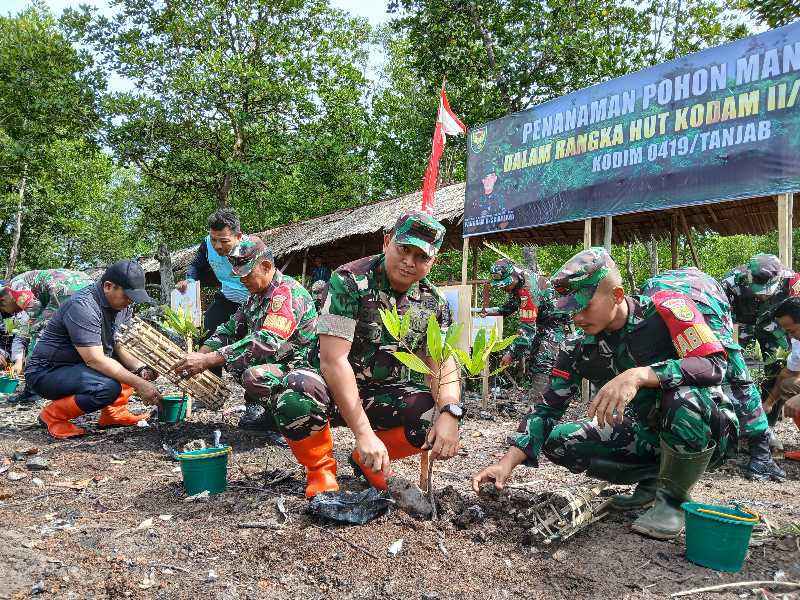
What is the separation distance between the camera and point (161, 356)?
4246 mm

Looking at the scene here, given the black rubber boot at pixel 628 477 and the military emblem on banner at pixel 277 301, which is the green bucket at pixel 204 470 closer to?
Result: the military emblem on banner at pixel 277 301

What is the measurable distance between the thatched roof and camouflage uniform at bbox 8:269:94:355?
5.37 m

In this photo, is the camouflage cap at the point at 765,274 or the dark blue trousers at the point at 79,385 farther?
the dark blue trousers at the point at 79,385

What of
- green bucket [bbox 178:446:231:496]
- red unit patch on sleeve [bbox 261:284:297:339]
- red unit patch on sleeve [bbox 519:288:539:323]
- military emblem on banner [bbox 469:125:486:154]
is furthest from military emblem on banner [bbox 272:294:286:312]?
military emblem on banner [bbox 469:125:486:154]

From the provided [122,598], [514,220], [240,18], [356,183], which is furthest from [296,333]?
[356,183]

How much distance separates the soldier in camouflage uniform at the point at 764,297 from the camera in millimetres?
4008

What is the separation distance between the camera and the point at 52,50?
56.2 ft

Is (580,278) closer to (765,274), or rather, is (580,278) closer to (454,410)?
(454,410)

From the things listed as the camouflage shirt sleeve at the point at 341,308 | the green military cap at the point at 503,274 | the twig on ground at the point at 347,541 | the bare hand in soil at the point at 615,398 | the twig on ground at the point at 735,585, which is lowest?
the twig on ground at the point at 347,541

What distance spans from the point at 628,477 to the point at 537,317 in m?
3.84

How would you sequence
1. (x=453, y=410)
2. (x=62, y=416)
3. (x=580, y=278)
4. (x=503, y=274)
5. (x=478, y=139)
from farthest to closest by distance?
(x=478, y=139) → (x=503, y=274) → (x=62, y=416) → (x=453, y=410) → (x=580, y=278)

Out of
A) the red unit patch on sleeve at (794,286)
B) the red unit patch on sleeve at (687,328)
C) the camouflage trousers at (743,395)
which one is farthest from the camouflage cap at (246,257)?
the red unit patch on sleeve at (794,286)

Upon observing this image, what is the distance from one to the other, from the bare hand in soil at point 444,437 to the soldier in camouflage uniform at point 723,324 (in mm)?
1055

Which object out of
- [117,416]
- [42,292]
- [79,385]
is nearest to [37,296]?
[42,292]
